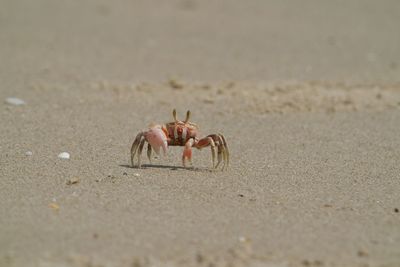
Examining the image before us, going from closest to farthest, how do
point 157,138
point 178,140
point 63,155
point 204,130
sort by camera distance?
point 157,138 < point 178,140 < point 63,155 < point 204,130

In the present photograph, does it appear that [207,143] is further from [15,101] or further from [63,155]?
[15,101]

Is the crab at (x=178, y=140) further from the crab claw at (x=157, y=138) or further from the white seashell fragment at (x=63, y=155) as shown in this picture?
the white seashell fragment at (x=63, y=155)

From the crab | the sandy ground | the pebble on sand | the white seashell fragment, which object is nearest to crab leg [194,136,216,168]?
the crab

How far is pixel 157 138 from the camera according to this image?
6.17m

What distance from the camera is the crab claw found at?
243 inches

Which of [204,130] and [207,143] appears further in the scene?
[204,130]

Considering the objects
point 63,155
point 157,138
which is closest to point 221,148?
point 157,138

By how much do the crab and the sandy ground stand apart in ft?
0.47

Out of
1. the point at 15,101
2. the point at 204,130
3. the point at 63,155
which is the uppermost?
the point at 15,101

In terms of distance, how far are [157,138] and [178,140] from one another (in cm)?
20

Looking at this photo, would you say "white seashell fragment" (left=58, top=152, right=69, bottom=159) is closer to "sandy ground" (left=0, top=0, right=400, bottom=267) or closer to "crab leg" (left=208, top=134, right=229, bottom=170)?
"sandy ground" (left=0, top=0, right=400, bottom=267)

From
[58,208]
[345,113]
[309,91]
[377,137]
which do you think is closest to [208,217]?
[58,208]

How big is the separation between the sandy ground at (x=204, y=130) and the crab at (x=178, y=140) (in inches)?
5.7

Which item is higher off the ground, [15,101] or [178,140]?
[15,101]
